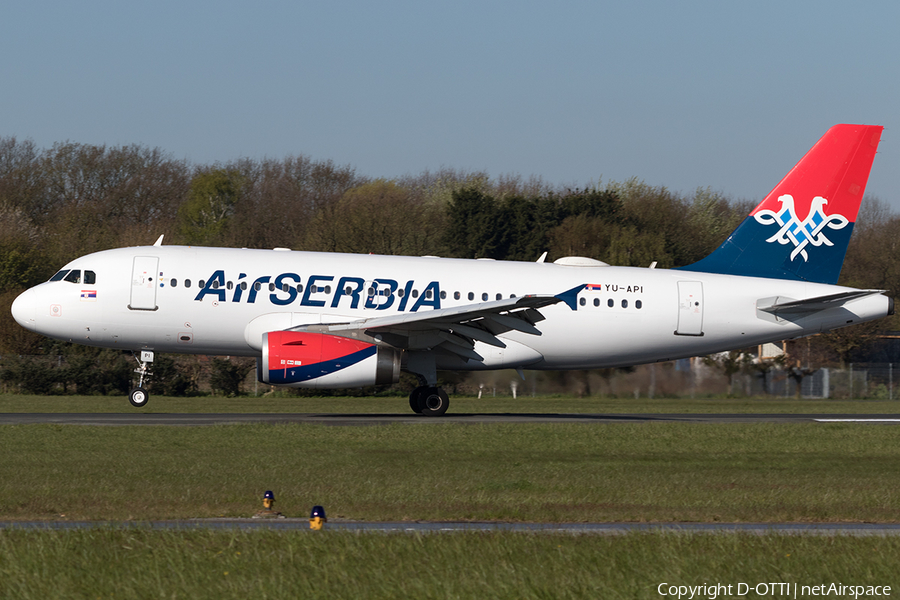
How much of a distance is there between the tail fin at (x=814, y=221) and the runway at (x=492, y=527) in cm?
1883

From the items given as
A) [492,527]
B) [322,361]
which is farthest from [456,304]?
[492,527]

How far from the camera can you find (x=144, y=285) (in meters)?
27.0

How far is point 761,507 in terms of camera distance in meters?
13.5

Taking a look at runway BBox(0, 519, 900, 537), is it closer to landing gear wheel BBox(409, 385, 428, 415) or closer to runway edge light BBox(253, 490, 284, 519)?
runway edge light BBox(253, 490, 284, 519)

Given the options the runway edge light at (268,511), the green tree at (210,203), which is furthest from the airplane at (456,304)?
the green tree at (210,203)

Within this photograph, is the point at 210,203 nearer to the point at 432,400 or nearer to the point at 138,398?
the point at 138,398

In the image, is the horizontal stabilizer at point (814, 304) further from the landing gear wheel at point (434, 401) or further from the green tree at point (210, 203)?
the green tree at point (210, 203)

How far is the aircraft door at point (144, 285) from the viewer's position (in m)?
26.9

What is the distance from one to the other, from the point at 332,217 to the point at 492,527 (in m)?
57.4

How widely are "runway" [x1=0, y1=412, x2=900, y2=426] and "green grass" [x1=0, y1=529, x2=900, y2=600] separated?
14.2m

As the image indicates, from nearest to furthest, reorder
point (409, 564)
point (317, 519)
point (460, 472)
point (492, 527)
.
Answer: point (409, 564) < point (317, 519) < point (492, 527) < point (460, 472)

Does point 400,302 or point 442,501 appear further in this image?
point 400,302

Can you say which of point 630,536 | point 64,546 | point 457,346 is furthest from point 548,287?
point 64,546

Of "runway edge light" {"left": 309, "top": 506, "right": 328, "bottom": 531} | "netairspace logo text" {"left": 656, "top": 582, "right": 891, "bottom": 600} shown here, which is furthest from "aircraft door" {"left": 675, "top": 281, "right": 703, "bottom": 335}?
"netairspace logo text" {"left": 656, "top": 582, "right": 891, "bottom": 600}
